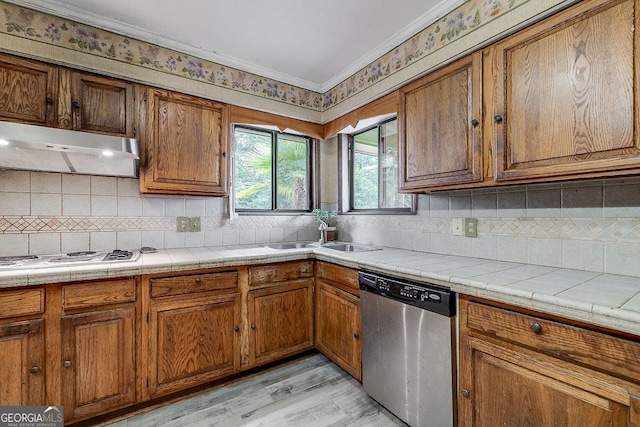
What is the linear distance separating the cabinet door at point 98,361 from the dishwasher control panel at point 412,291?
1390 mm

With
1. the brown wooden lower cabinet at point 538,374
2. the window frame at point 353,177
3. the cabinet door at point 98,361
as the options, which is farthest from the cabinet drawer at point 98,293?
the window frame at point 353,177

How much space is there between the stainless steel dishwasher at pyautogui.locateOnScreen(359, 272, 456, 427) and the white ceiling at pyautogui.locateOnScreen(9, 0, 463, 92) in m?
1.65

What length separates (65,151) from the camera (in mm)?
1593

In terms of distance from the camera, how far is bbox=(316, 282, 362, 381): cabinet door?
184 centimetres

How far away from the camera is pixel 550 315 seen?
983 millimetres

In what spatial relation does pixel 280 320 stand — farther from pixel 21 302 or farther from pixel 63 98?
pixel 63 98

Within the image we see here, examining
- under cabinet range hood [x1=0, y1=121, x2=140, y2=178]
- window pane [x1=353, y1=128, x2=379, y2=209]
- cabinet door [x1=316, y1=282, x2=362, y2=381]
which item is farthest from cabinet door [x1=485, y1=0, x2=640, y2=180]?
under cabinet range hood [x1=0, y1=121, x2=140, y2=178]

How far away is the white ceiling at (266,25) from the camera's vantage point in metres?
1.71

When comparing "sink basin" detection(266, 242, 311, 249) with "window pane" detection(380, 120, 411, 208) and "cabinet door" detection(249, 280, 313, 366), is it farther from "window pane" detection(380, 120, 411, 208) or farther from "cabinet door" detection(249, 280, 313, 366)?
"window pane" detection(380, 120, 411, 208)

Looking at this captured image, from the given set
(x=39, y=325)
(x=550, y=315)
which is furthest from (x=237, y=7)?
(x=550, y=315)

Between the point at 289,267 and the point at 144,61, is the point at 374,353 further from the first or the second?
the point at 144,61

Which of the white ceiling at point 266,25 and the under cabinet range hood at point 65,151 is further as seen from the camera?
the white ceiling at point 266,25

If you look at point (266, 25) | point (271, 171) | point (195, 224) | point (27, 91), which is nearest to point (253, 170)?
point (271, 171)

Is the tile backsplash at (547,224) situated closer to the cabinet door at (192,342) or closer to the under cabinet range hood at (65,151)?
the cabinet door at (192,342)
